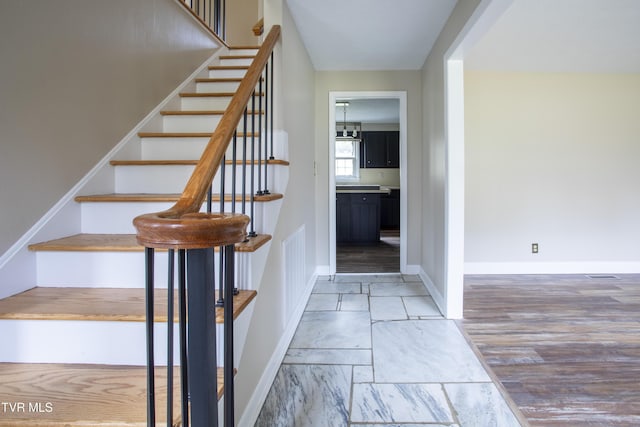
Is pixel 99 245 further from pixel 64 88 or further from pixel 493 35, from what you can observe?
pixel 493 35

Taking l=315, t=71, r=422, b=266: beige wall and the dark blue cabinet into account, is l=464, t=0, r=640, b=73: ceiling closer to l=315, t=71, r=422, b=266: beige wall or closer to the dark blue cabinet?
l=315, t=71, r=422, b=266: beige wall

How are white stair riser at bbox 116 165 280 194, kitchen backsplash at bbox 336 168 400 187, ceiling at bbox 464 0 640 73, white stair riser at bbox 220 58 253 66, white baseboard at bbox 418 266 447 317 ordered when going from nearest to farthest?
white stair riser at bbox 116 165 280 194, ceiling at bbox 464 0 640 73, white baseboard at bbox 418 266 447 317, white stair riser at bbox 220 58 253 66, kitchen backsplash at bbox 336 168 400 187

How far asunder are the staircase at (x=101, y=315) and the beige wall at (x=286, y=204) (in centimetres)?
22

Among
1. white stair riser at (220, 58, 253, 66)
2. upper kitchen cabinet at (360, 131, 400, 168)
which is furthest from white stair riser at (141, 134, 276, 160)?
upper kitchen cabinet at (360, 131, 400, 168)

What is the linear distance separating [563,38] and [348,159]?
206 inches

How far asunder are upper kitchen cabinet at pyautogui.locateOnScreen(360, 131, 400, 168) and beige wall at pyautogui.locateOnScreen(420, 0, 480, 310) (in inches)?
163

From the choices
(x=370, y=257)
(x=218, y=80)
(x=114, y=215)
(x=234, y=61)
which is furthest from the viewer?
(x=370, y=257)

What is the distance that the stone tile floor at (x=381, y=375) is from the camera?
5.36 feet

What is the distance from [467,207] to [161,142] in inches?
131

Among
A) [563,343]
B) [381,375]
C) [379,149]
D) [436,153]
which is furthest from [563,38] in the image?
[379,149]

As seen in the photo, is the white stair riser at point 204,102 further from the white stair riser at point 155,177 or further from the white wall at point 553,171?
the white wall at point 553,171

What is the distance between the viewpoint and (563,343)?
7.68 feet

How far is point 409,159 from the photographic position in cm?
405

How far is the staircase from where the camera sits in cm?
103
